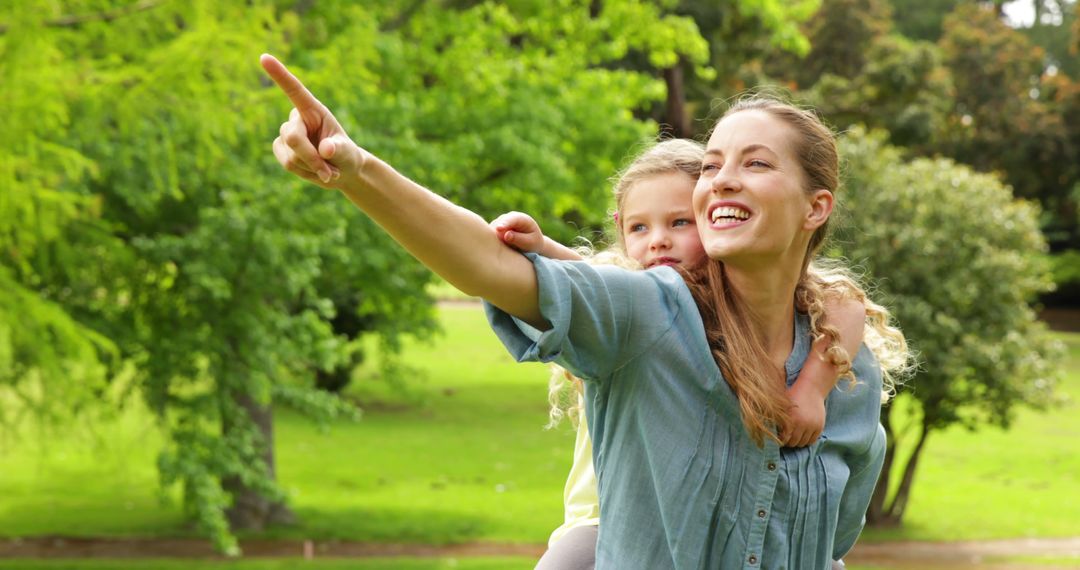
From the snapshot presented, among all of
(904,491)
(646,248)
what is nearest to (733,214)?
(646,248)

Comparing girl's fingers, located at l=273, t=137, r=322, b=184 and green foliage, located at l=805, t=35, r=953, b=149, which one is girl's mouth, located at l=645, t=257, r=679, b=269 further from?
green foliage, located at l=805, t=35, r=953, b=149

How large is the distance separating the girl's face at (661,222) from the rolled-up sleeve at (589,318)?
56cm

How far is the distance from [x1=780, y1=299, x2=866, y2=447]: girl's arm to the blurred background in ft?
0.70

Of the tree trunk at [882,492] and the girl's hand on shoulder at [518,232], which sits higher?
the tree trunk at [882,492]

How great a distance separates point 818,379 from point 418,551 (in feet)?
35.7

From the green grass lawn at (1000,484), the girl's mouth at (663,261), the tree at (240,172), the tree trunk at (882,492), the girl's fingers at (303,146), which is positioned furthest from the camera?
the green grass lawn at (1000,484)

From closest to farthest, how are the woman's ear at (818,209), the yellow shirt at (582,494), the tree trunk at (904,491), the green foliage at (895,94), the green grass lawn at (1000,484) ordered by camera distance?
the woman's ear at (818,209) → the yellow shirt at (582,494) → the tree trunk at (904,491) → the green grass lawn at (1000,484) → the green foliage at (895,94)

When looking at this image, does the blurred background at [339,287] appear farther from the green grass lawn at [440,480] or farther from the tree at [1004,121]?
the tree at [1004,121]

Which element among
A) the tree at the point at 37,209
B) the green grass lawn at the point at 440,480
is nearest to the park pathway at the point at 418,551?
the green grass lawn at the point at 440,480

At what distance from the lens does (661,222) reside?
8.13ft

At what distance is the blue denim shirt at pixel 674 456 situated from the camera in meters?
1.79

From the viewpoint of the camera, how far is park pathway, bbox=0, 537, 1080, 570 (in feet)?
40.0

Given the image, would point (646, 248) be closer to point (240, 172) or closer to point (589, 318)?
point (589, 318)

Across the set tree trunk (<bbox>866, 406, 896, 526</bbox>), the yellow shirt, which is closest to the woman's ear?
the yellow shirt
